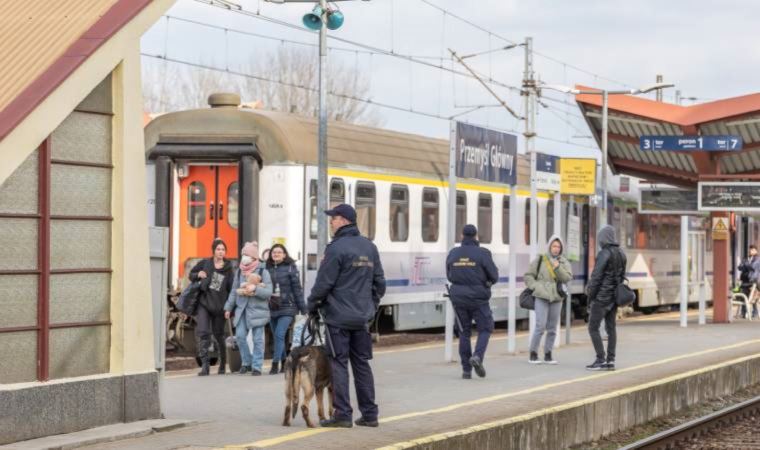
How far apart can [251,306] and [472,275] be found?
2564mm

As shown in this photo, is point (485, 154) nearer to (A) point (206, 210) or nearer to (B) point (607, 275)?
(B) point (607, 275)

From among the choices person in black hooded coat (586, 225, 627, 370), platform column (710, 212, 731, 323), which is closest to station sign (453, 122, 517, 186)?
person in black hooded coat (586, 225, 627, 370)

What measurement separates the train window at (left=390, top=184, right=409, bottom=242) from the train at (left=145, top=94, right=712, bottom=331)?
3 centimetres

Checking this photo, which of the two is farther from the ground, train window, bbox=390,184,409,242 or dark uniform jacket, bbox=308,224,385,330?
train window, bbox=390,184,409,242

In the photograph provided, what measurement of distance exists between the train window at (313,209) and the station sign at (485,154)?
2913 millimetres

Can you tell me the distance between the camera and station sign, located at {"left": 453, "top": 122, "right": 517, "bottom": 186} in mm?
20266

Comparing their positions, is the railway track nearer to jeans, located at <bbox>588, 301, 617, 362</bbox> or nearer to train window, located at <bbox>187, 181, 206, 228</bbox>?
jeans, located at <bbox>588, 301, 617, 362</bbox>

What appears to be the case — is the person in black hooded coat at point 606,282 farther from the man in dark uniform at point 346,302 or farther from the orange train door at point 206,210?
the man in dark uniform at point 346,302

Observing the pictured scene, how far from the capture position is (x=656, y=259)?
39.8 metres

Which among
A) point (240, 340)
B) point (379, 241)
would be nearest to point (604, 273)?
point (240, 340)

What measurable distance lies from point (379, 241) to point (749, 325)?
9.95 meters

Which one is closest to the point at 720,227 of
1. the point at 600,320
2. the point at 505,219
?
the point at 505,219

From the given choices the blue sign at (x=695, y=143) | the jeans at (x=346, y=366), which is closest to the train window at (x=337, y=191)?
the blue sign at (x=695, y=143)

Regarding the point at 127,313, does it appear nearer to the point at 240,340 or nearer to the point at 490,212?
the point at 240,340
